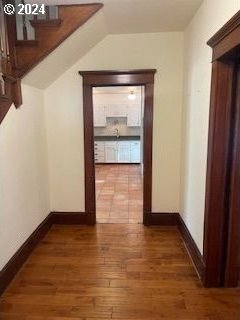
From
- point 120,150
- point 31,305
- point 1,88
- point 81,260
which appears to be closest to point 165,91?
point 1,88

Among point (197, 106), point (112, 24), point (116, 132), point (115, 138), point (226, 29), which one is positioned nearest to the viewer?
point (226, 29)

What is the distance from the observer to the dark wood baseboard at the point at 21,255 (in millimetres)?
2259

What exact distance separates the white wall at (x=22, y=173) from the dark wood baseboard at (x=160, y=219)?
1.39 meters

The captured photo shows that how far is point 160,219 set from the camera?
3.61m

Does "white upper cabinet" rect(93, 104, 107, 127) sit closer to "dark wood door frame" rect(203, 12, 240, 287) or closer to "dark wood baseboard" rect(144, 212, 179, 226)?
"dark wood baseboard" rect(144, 212, 179, 226)

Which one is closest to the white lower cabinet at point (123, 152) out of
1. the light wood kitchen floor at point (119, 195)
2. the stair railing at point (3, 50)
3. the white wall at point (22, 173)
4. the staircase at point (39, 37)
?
the light wood kitchen floor at point (119, 195)

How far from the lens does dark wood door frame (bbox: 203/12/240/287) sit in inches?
78.8

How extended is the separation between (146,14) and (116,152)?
5.77 m

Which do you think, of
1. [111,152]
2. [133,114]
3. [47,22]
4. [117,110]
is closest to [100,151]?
[111,152]

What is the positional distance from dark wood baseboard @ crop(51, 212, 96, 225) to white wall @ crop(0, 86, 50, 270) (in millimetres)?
220

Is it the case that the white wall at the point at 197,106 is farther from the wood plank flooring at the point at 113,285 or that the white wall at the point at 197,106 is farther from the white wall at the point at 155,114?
the wood plank flooring at the point at 113,285

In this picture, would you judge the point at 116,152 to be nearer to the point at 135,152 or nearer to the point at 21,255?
the point at 135,152

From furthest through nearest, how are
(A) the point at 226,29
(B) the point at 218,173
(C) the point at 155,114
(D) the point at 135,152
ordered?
(D) the point at 135,152 < (C) the point at 155,114 < (B) the point at 218,173 < (A) the point at 226,29

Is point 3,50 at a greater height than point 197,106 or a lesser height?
greater
